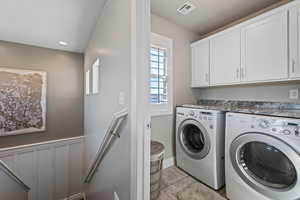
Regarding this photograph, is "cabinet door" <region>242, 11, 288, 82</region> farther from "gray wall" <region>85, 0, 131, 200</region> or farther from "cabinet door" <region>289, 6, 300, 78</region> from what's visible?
"gray wall" <region>85, 0, 131, 200</region>

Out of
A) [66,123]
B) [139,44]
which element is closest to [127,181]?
[139,44]

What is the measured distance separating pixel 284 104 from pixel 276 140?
1016 mm

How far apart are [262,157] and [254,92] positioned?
114cm

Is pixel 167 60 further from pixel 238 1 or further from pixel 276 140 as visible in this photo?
pixel 276 140

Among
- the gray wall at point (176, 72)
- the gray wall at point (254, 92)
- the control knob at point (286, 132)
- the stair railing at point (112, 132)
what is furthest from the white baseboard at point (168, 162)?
the control knob at point (286, 132)

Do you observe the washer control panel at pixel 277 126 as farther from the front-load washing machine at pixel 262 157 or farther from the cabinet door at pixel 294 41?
the cabinet door at pixel 294 41

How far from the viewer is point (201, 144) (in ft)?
6.44

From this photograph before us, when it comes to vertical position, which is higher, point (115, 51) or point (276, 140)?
point (115, 51)

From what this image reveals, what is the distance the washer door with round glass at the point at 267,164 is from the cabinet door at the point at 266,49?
859 mm

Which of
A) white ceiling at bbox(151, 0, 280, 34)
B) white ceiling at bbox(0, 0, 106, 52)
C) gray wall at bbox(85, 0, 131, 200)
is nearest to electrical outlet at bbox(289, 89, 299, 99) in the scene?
white ceiling at bbox(151, 0, 280, 34)

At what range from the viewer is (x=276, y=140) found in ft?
3.76

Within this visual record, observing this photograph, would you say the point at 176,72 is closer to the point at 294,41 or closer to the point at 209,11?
the point at 209,11

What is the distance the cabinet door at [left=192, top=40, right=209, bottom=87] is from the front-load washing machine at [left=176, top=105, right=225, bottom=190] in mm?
694

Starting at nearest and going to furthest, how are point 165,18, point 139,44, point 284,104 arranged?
point 139,44 → point 284,104 → point 165,18
